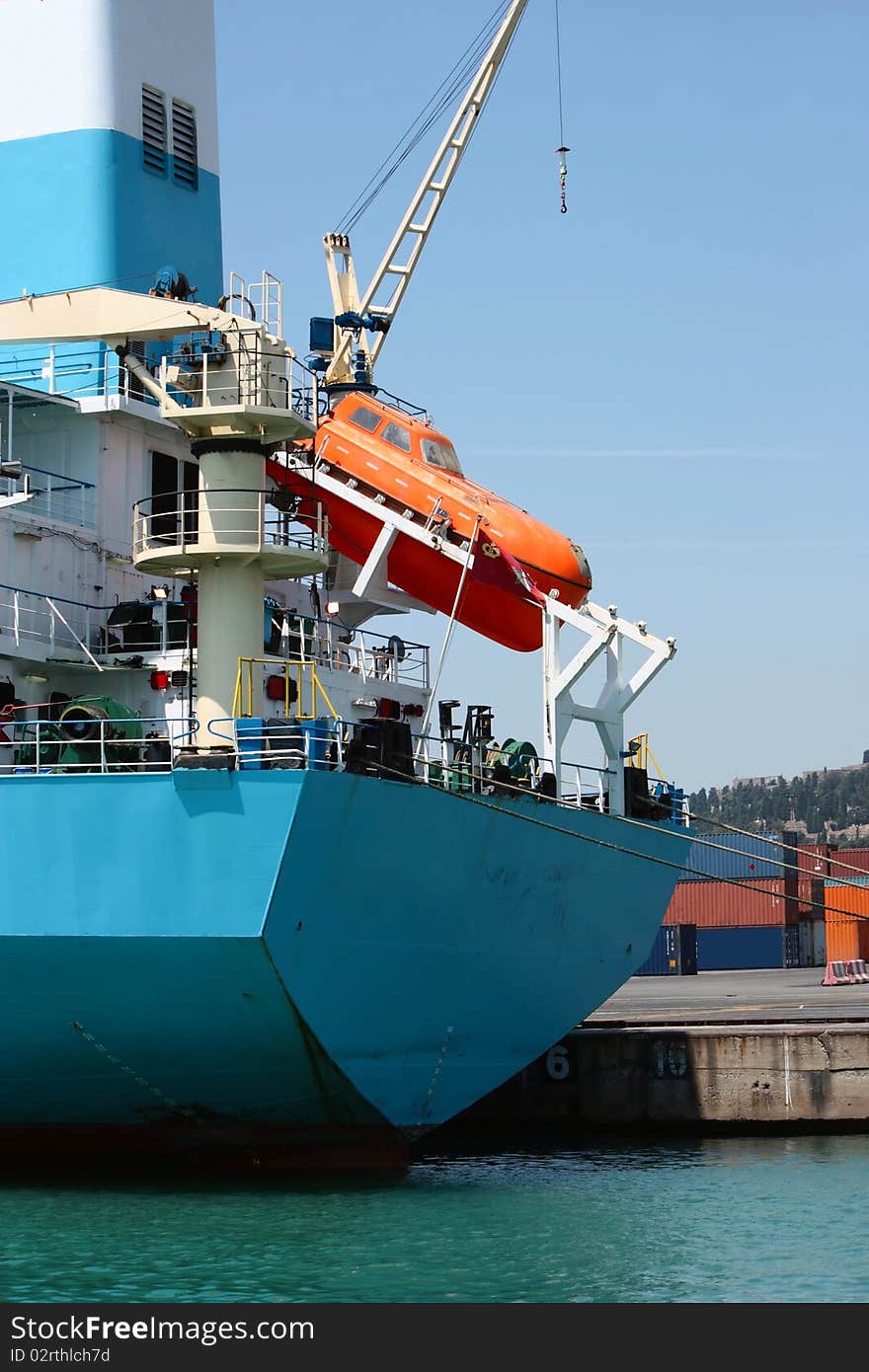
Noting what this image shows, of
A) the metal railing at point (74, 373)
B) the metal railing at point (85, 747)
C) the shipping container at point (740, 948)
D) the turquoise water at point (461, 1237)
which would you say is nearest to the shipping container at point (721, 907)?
the shipping container at point (740, 948)

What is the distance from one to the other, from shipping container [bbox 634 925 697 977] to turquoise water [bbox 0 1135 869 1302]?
37.1m

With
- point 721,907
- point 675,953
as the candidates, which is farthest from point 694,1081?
point 721,907

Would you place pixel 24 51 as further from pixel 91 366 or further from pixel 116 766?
pixel 116 766

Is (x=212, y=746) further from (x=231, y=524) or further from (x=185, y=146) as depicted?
(x=185, y=146)

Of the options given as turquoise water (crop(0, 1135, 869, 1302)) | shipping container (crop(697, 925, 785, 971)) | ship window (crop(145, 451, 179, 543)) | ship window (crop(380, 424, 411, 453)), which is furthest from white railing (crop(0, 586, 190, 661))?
shipping container (crop(697, 925, 785, 971))

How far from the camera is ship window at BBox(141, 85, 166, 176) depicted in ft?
89.3

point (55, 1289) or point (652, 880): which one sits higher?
point (652, 880)

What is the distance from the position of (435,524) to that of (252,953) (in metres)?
9.12

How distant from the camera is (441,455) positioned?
27031mm

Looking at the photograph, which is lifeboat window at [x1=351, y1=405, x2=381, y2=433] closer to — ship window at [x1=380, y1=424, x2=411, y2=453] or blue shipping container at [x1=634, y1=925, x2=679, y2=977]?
ship window at [x1=380, y1=424, x2=411, y2=453]

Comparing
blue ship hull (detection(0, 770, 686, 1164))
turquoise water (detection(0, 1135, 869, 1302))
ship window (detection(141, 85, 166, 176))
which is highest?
ship window (detection(141, 85, 166, 176))

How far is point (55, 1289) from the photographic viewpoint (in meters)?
15.8
